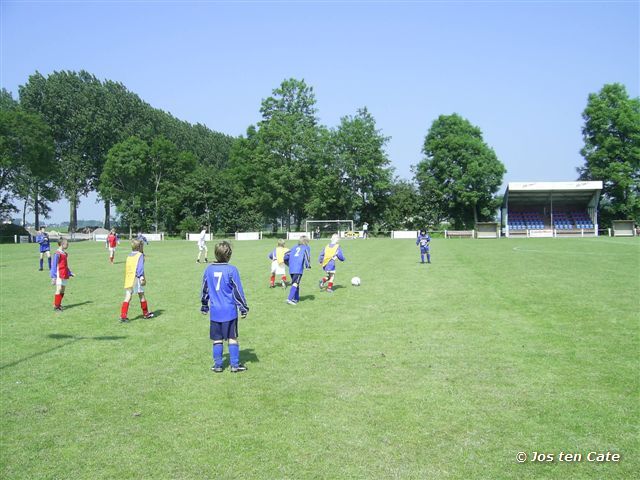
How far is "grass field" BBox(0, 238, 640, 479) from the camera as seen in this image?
5160mm

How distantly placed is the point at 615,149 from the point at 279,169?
4390 centimetres

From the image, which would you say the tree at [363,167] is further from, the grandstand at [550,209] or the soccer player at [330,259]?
the soccer player at [330,259]

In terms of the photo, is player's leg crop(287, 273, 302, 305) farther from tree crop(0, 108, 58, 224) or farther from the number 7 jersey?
tree crop(0, 108, 58, 224)

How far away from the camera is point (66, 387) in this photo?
7.49 meters

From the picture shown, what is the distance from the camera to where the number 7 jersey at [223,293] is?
326 inches

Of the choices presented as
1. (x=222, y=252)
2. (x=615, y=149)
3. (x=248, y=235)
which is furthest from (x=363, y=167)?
(x=222, y=252)

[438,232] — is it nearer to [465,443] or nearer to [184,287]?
[184,287]

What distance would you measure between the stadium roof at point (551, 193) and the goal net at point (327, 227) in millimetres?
20871

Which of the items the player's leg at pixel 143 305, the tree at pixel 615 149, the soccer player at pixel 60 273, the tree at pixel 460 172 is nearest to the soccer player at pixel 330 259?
the player's leg at pixel 143 305

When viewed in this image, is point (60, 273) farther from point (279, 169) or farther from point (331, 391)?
point (279, 169)

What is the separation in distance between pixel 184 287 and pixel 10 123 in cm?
5672

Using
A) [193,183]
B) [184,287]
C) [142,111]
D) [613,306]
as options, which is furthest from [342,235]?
[613,306]

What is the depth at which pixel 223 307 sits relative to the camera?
27.1 ft

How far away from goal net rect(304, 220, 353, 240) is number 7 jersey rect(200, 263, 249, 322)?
61.4 m
